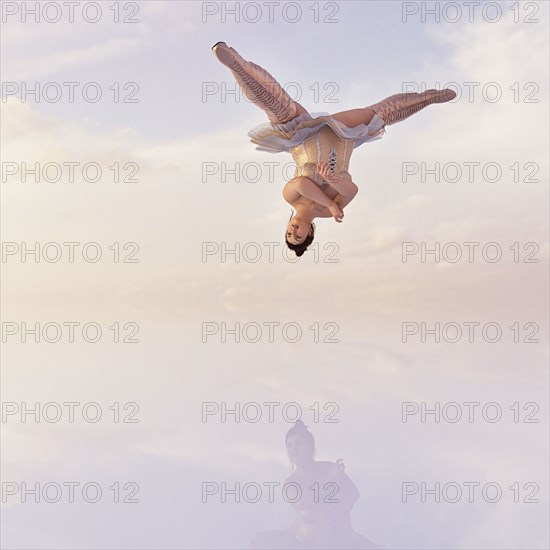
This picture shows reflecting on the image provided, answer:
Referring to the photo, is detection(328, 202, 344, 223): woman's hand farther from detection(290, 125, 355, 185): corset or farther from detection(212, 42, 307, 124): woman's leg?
detection(212, 42, 307, 124): woman's leg

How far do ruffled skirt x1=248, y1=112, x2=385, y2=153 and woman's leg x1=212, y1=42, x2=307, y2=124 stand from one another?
12 centimetres

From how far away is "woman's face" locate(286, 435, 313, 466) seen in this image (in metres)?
7.46

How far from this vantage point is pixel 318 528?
6.26 meters

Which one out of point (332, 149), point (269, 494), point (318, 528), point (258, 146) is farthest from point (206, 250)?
point (318, 528)

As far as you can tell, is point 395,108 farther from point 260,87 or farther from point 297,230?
point 260,87

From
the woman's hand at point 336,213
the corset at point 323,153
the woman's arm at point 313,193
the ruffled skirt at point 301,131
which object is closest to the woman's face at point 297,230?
the woman's arm at point 313,193

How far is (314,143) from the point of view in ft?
26.3

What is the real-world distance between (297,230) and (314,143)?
110 cm

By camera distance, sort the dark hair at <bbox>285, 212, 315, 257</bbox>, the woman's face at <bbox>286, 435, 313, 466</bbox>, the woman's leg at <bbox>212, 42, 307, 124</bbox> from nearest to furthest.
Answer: the woman's leg at <bbox>212, 42, 307, 124</bbox>, the woman's face at <bbox>286, 435, 313, 466</bbox>, the dark hair at <bbox>285, 212, 315, 257</bbox>

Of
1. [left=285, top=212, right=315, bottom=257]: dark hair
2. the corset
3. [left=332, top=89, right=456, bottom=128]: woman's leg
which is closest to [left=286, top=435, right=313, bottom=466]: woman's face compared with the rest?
[left=285, top=212, right=315, bottom=257]: dark hair

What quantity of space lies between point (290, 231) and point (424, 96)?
8.70ft

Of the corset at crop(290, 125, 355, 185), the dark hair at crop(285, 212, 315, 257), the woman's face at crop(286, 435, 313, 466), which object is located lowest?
the woman's face at crop(286, 435, 313, 466)

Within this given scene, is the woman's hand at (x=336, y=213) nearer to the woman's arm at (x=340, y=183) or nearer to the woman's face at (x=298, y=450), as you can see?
the woman's arm at (x=340, y=183)

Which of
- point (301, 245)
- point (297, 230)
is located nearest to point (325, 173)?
point (297, 230)
